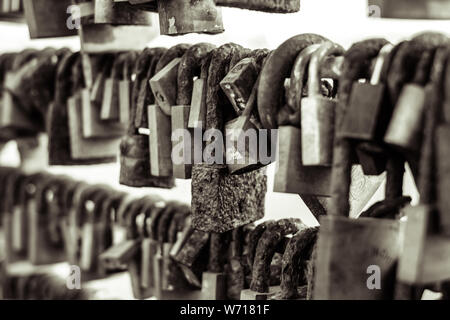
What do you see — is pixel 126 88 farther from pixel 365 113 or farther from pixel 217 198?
pixel 365 113

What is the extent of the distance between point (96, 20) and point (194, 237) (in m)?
0.44

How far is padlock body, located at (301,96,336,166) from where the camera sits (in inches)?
41.3

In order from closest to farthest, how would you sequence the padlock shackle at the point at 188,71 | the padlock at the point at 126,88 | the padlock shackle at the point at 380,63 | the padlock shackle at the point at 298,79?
1. the padlock shackle at the point at 380,63
2. the padlock shackle at the point at 298,79
3. the padlock shackle at the point at 188,71
4. the padlock at the point at 126,88

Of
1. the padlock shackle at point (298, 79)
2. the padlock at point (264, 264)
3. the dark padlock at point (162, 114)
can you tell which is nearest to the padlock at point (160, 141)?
the dark padlock at point (162, 114)

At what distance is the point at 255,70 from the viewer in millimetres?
1205

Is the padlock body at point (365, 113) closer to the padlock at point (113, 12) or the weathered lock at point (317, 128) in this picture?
the weathered lock at point (317, 128)

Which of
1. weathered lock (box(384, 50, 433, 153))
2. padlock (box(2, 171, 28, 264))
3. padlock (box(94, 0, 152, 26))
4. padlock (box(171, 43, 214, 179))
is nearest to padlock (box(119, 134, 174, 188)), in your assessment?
padlock (box(171, 43, 214, 179))

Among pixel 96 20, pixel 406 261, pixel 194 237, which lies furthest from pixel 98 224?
pixel 406 261

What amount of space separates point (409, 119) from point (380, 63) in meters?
0.11

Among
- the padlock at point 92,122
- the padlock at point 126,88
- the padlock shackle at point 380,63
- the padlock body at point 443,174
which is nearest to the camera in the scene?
the padlock body at point 443,174

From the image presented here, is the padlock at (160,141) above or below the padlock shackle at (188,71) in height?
below

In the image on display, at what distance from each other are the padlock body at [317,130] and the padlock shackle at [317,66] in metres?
0.02

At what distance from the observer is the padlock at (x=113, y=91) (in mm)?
1591


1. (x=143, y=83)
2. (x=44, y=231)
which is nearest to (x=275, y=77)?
(x=143, y=83)
